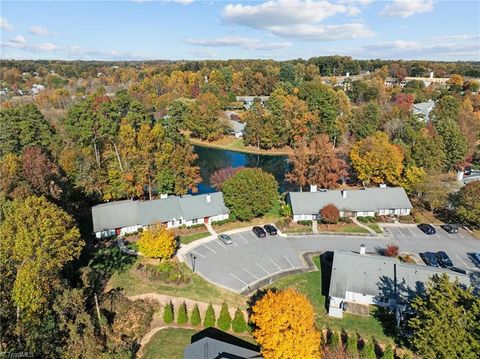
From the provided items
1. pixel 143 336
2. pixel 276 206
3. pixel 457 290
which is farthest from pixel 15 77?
pixel 457 290

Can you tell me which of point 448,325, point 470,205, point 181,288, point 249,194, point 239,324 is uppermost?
point 249,194

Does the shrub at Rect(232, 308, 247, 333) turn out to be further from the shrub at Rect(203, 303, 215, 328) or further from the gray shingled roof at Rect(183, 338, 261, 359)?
the gray shingled roof at Rect(183, 338, 261, 359)

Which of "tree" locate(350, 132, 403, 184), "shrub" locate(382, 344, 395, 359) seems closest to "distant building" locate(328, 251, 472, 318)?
"shrub" locate(382, 344, 395, 359)

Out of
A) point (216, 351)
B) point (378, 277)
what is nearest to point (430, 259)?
point (378, 277)

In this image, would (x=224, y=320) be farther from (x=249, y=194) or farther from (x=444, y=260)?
(x=444, y=260)

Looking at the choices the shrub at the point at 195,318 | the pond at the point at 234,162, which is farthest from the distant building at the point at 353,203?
the shrub at the point at 195,318

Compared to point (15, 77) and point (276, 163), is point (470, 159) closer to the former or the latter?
point (276, 163)
